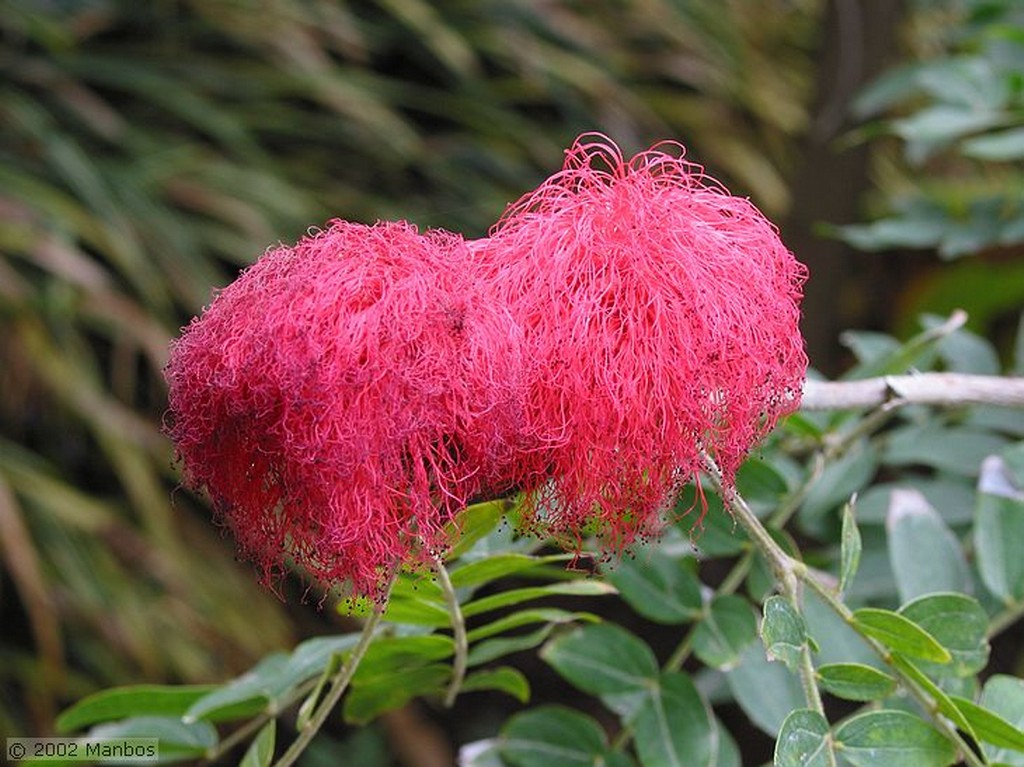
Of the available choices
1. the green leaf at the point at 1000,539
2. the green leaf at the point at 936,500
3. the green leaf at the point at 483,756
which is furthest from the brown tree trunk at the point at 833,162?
the green leaf at the point at 483,756

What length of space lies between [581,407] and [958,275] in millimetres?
1696

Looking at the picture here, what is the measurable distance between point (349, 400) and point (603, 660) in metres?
0.34

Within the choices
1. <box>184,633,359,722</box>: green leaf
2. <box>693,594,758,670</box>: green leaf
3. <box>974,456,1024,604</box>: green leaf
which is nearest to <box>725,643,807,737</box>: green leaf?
<box>693,594,758,670</box>: green leaf

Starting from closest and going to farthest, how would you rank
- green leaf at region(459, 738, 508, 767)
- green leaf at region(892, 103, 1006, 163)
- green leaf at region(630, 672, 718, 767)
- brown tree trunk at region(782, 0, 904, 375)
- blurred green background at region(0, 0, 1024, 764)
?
green leaf at region(630, 672, 718, 767) → green leaf at region(459, 738, 508, 767) → green leaf at region(892, 103, 1006, 163) → brown tree trunk at region(782, 0, 904, 375) → blurred green background at region(0, 0, 1024, 764)

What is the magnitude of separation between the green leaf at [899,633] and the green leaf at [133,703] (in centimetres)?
41

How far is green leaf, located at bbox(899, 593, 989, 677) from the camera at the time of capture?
64cm

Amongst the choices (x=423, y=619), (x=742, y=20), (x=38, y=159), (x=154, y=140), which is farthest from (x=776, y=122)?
(x=423, y=619)

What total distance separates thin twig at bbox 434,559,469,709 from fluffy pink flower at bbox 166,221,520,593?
42 millimetres

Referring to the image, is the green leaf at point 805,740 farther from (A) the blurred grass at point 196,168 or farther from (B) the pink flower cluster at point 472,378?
(A) the blurred grass at point 196,168

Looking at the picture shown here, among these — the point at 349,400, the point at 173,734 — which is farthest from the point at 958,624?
the point at 173,734

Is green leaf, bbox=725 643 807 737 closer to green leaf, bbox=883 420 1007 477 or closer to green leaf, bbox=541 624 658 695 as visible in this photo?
green leaf, bbox=541 624 658 695

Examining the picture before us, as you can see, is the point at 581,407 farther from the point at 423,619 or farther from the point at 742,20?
the point at 742,20

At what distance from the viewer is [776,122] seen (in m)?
2.72

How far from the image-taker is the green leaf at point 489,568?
0.63 m
